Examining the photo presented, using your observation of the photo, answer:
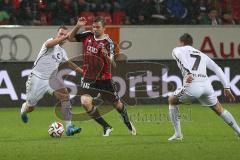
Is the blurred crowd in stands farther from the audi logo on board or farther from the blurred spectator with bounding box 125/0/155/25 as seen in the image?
the audi logo on board

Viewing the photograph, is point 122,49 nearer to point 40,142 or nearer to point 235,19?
point 235,19

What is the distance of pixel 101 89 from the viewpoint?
45.5 ft

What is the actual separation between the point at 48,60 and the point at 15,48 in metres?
7.21

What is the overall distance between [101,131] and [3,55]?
763 centimetres

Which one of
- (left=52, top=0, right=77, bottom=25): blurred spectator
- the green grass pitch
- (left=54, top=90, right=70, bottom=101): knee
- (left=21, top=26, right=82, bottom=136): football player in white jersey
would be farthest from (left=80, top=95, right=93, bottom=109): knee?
(left=52, top=0, right=77, bottom=25): blurred spectator

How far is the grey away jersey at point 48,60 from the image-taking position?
14.8m

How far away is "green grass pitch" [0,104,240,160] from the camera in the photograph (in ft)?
36.6

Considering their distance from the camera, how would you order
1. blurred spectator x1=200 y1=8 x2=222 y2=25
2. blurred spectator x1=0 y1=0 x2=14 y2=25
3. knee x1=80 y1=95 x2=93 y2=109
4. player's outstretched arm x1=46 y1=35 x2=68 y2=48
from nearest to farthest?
1. player's outstretched arm x1=46 y1=35 x2=68 y2=48
2. knee x1=80 y1=95 x2=93 y2=109
3. blurred spectator x1=0 y1=0 x2=14 y2=25
4. blurred spectator x1=200 y1=8 x2=222 y2=25

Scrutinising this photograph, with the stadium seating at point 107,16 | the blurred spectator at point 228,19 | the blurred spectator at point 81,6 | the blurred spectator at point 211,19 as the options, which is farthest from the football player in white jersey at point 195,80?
the blurred spectator at point 228,19

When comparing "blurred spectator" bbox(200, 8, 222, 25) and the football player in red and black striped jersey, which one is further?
"blurred spectator" bbox(200, 8, 222, 25)

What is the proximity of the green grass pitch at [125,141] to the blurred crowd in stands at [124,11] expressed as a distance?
4.64 metres

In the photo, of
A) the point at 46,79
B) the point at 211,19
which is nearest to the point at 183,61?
the point at 46,79

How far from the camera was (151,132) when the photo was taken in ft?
48.4

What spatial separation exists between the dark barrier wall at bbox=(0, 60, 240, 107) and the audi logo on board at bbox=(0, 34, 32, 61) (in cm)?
110
